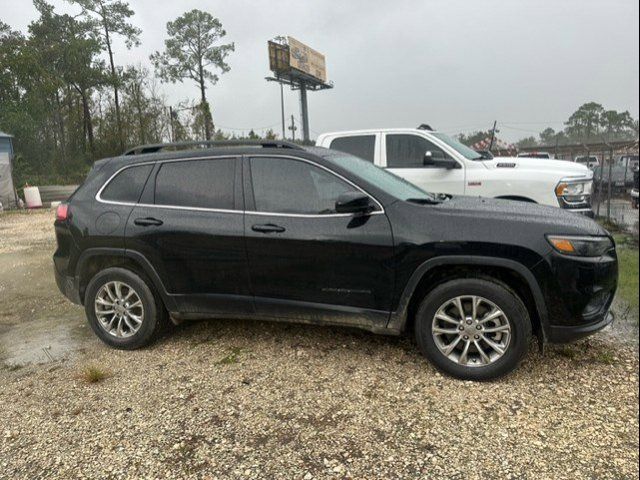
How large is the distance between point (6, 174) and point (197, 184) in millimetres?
2610

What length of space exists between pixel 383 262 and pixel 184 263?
160 centimetres

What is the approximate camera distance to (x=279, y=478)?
7.84 ft

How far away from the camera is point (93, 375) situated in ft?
11.3

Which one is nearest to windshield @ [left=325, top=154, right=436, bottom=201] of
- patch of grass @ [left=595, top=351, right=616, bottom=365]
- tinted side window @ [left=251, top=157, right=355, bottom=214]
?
tinted side window @ [left=251, top=157, right=355, bottom=214]

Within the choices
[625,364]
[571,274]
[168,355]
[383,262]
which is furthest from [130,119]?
[625,364]

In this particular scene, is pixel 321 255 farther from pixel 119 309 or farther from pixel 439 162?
pixel 439 162

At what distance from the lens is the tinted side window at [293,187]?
3.50 meters

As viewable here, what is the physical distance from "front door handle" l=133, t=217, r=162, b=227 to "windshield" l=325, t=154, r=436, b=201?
147 cm

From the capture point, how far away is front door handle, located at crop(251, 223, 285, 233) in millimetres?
3490

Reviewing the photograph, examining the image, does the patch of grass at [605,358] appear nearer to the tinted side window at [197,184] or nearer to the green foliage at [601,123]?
the green foliage at [601,123]

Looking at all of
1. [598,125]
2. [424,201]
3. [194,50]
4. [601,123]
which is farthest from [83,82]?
[598,125]

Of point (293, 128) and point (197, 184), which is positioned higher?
point (293, 128)

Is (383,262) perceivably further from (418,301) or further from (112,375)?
(112,375)

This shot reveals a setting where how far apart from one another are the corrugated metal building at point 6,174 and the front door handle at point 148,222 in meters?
1.67
